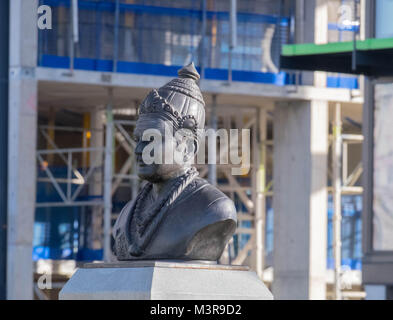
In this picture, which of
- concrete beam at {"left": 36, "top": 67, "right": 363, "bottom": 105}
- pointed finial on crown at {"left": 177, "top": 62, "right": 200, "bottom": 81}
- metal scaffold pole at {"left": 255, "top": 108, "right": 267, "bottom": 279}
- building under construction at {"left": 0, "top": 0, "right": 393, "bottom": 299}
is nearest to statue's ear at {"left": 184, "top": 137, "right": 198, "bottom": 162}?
pointed finial on crown at {"left": 177, "top": 62, "right": 200, "bottom": 81}

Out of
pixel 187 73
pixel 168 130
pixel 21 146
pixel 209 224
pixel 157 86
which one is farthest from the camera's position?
pixel 157 86

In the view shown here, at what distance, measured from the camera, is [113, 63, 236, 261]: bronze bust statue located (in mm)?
13484

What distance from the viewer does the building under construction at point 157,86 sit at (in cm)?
3856

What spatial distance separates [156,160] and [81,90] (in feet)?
88.4

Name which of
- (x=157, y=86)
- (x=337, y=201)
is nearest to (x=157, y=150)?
(x=157, y=86)

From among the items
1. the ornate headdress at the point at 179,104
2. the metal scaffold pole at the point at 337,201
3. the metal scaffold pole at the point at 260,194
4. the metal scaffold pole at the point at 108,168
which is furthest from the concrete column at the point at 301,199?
the ornate headdress at the point at 179,104

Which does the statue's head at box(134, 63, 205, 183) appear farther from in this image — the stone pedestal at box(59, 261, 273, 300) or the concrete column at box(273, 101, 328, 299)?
the concrete column at box(273, 101, 328, 299)

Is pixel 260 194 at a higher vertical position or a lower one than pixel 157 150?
lower

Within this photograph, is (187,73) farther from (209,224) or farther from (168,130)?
(209,224)

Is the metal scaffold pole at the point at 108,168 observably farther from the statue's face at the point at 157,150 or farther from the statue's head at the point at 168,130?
the statue's face at the point at 157,150

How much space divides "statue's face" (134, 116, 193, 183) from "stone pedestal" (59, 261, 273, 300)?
36.9 inches

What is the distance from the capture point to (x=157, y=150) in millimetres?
13656

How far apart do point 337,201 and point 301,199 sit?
2.53 metres

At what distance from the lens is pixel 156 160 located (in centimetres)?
1370
